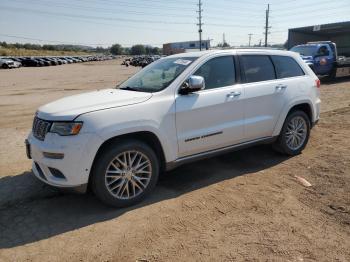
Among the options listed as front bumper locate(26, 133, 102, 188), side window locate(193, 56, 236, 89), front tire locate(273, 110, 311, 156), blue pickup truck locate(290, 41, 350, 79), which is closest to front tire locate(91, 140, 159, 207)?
front bumper locate(26, 133, 102, 188)

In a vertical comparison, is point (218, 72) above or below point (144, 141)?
above

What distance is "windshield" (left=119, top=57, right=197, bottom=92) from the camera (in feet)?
15.4

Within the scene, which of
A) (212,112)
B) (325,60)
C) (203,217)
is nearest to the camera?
(203,217)

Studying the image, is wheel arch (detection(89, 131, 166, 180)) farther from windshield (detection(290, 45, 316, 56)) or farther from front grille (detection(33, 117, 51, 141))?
windshield (detection(290, 45, 316, 56))

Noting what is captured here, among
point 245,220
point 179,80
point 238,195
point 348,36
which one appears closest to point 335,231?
point 245,220

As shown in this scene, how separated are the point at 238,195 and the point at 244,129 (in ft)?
3.59

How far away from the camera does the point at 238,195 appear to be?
4.55m

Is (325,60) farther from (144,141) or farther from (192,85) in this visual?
(144,141)

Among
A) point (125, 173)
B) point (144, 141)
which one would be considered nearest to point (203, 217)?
point (125, 173)

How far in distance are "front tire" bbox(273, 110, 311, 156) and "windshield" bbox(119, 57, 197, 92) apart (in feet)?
6.71

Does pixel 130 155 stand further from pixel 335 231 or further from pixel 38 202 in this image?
pixel 335 231

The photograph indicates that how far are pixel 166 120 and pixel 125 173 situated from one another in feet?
2.66

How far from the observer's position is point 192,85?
14.5 ft

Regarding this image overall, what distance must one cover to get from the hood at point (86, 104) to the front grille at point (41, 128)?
6 cm
